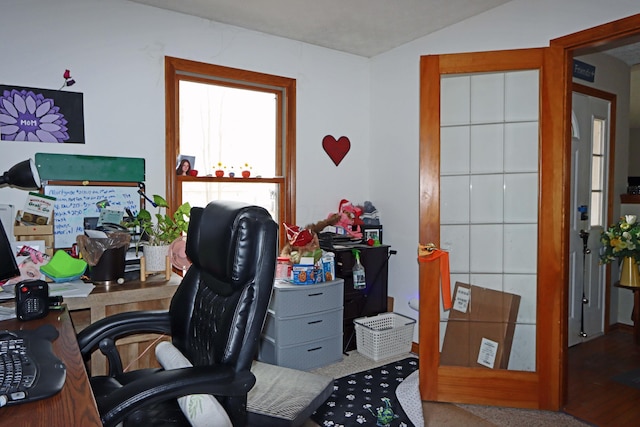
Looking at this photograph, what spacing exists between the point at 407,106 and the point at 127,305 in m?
2.55

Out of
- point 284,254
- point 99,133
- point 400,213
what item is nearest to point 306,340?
point 284,254

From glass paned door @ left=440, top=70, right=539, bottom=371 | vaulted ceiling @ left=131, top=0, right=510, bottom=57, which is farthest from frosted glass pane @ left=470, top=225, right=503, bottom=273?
vaulted ceiling @ left=131, top=0, right=510, bottom=57

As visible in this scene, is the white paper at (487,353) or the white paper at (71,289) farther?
the white paper at (487,353)

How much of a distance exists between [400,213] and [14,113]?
2.75m

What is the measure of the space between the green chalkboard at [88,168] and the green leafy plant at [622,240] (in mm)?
3675

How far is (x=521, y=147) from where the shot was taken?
262cm

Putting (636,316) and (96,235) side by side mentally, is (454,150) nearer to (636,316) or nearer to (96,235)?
(96,235)

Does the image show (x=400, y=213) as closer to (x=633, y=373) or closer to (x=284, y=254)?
(x=284, y=254)

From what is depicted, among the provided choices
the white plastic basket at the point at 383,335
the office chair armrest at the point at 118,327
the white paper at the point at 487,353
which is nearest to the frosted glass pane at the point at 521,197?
the white paper at the point at 487,353

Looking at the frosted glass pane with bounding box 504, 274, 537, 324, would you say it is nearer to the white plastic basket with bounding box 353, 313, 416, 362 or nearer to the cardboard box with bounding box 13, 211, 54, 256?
the white plastic basket with bounding box 353, 313, 416, 362

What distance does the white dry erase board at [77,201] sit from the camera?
2.61 m

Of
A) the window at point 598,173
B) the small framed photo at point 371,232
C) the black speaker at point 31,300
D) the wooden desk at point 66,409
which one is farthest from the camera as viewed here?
the window at point 598,173

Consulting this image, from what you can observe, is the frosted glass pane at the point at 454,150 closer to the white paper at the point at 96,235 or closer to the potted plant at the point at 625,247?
the potted plant at the point at 625,247

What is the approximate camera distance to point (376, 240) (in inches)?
143
